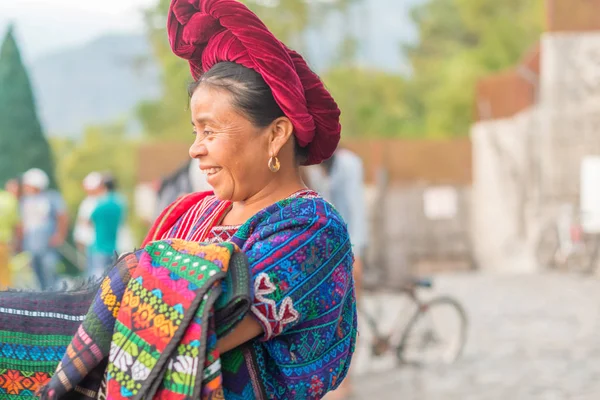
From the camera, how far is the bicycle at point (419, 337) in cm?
778

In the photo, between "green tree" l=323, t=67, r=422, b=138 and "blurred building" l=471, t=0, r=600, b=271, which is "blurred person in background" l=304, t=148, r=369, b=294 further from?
"green tree" l=323, t=67, r=422, b=138

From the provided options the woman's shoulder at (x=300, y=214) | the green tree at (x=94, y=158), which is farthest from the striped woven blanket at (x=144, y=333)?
the green tree at (x=94, y=158)

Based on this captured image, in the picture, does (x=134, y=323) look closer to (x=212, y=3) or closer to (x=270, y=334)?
(x=270, y=334)

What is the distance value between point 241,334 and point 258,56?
56 cm

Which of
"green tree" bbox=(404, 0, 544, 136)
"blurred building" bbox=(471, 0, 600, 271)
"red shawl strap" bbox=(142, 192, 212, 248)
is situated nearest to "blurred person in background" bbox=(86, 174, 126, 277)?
"red shawl strap" bbox=(142, 192, 212, 248)

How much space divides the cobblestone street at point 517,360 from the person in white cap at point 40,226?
3.68m

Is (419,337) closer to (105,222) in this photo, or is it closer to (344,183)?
(344,183)

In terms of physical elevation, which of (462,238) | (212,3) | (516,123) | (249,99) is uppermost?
(212,3)

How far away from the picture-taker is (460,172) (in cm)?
1989

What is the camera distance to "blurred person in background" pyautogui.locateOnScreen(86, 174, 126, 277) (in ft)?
30.6

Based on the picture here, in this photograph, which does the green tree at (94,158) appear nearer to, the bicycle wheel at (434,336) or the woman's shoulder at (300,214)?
the bicycle wheel at (434,336)

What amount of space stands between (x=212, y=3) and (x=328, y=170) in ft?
13.3

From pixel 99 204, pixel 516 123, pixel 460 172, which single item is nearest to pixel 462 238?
pixel 460 172

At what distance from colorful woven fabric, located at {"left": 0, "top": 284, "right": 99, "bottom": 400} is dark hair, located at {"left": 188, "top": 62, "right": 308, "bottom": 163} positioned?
490 millimetres
